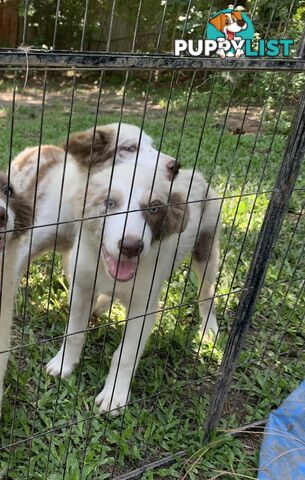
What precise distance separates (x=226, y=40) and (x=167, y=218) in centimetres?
80

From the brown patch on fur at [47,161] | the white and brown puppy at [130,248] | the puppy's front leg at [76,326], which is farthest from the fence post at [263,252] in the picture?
the brown patch on fur at [47,161]

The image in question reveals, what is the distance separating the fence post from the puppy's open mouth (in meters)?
0.52

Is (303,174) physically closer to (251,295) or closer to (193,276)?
(193,276)

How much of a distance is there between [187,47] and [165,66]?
0.61 ft

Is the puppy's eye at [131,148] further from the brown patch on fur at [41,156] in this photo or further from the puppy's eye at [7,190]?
the puppy's eye at [7,190]

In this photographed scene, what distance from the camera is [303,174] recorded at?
5902 mm

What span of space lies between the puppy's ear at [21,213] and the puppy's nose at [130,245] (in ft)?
1.26

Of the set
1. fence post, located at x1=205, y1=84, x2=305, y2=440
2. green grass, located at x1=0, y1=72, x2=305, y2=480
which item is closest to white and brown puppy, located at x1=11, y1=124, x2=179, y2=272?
green grass, located at x1=0, y1=72, x2=305, y2=480

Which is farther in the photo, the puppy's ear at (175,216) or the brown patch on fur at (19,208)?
the puppy's ear at (175,216)

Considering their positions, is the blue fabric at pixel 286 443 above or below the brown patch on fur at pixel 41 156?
below

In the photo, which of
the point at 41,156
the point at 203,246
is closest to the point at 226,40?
the point at 203,246

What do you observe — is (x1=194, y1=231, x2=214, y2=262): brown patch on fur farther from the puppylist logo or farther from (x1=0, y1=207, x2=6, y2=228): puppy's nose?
(x1=0, y1=207, x2=6, y2=228): puppy's nose

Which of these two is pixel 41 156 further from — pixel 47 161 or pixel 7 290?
pixel 7 290

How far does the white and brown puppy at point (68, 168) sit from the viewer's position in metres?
2.79
